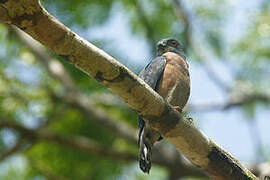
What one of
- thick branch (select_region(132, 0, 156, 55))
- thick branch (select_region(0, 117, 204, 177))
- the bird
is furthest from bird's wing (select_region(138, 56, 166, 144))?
thick branch (select_region(132, 0, 156, 55))

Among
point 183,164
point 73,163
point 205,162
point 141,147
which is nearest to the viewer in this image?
point 205,162

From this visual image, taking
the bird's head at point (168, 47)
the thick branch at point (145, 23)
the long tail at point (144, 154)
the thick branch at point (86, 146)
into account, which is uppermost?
the thick branch at point (145, 23)

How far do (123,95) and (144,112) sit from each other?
0.84ft

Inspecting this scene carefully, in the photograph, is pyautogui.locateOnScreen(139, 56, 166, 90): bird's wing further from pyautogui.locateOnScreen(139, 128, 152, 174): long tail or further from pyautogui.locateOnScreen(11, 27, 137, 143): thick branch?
pyautogui.locateOnScreen(11, 27, 137, 143): thick branch

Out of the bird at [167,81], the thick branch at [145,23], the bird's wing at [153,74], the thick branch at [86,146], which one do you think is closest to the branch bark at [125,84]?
the bird at [167,81]

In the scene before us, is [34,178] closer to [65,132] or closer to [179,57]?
[65,132]

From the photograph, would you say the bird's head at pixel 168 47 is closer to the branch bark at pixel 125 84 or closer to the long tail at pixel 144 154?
the long tail at pixel 144 154

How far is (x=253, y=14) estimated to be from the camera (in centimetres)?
1084

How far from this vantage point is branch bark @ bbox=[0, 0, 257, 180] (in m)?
3.92

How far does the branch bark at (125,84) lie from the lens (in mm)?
3918

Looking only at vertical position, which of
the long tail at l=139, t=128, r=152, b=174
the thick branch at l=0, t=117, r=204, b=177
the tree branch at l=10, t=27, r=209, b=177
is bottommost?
the long tail at l=139, t=128, r=152, b=174

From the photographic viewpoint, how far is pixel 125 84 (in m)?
4.37

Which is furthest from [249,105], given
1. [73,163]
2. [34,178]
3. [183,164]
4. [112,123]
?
[34,178]

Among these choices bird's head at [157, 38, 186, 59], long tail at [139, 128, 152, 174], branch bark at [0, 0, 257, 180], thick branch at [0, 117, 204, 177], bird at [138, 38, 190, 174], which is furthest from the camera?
thick branch at [0, 117, 204, 177]
